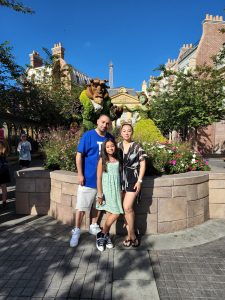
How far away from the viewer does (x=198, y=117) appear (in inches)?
675

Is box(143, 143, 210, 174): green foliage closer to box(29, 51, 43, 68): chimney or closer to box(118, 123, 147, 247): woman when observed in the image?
box(118, 123, 147, 247): woman

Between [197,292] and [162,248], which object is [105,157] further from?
[197,292]

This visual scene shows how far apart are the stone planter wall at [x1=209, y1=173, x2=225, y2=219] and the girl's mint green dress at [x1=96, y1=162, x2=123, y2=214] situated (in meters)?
2.25

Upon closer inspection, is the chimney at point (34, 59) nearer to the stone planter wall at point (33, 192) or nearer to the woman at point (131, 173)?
the stone planter wall at point (33, 192)

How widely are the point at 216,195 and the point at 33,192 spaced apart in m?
3.62

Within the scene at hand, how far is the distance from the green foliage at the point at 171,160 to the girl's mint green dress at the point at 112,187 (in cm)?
129

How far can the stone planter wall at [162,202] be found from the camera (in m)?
4.18

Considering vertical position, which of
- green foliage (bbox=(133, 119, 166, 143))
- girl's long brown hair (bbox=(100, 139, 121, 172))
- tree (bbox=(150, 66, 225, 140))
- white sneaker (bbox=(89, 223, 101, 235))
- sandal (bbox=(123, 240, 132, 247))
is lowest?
sandal (bbox=(123, 240, 132, 247))

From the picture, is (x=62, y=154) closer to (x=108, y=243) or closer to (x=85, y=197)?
(x=85, y=197)

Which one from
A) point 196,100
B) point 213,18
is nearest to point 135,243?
point 196,100

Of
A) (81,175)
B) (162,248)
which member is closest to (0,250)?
(81,175)

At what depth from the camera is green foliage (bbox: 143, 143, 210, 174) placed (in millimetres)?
4788

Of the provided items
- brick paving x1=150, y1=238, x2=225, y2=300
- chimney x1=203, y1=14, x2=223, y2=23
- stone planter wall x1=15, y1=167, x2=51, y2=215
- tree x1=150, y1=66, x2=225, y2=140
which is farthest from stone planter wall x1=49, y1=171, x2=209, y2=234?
chimney x1=203, y1=14, x2=223, y2=23

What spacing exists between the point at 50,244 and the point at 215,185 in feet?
10.5
